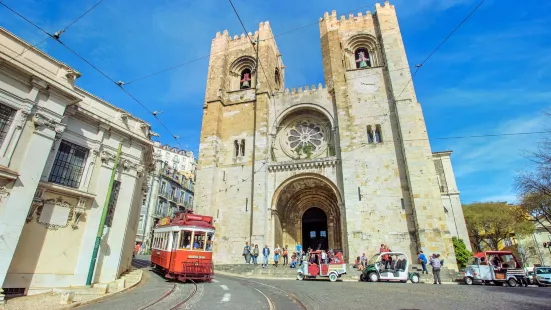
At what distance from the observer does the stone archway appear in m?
18.2

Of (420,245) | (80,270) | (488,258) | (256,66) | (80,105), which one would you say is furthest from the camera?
(256,66)

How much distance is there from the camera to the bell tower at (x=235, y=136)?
59.6 ft

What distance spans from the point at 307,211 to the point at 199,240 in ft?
38.0

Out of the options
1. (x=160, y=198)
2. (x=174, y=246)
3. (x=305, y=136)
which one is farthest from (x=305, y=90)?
(x=160, y=198)

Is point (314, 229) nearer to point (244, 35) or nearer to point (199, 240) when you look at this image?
point (199, 240)

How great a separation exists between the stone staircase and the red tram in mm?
4296

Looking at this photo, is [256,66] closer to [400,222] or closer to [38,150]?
[400,222]

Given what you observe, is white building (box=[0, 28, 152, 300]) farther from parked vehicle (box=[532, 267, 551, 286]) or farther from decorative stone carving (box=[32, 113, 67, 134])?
parked vehicle (box=[532, 267, 551, 286])

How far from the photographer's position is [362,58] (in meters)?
21.7

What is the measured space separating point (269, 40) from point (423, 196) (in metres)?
17.5

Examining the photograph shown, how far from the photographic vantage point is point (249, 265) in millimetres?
15359

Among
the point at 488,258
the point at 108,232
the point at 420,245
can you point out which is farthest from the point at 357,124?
the point at 108,232

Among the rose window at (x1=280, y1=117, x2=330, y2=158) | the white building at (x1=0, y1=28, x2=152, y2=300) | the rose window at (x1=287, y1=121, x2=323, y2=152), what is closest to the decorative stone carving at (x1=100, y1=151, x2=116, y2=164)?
the white building at (x1=0, y1=28, x2=152, y2=300)

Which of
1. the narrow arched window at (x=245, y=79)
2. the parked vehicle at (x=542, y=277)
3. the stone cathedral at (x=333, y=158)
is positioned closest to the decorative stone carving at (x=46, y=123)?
the stone cathedral at (x=333, y=158)
